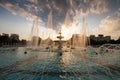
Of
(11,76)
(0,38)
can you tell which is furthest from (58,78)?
(0,38)

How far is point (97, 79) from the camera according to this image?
937cm

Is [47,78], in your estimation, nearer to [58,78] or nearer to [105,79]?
[58,78]

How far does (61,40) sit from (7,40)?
35.6 metres

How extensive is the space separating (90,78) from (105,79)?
0.93 meters

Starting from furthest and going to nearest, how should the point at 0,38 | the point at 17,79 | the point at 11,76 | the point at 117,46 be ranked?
1. the point at 0,38
2. the point at 117,46
3. the point at 11,76
4. the point at 17,79

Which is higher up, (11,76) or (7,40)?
(7,40)

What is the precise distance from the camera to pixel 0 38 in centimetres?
6462

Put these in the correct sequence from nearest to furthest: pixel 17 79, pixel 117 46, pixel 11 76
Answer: pixel 17 79
pixel 11 76
pixel 117 46

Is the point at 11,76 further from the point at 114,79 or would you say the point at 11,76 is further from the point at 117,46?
the point at 117,46

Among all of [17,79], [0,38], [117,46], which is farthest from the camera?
[0,38]

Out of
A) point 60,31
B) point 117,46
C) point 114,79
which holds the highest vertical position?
point 60,31

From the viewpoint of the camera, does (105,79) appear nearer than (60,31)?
Yes

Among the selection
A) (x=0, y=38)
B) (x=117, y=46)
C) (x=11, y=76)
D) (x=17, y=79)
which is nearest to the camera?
(x=17, y=79)

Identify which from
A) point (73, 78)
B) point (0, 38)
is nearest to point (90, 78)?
point (73, 78)
